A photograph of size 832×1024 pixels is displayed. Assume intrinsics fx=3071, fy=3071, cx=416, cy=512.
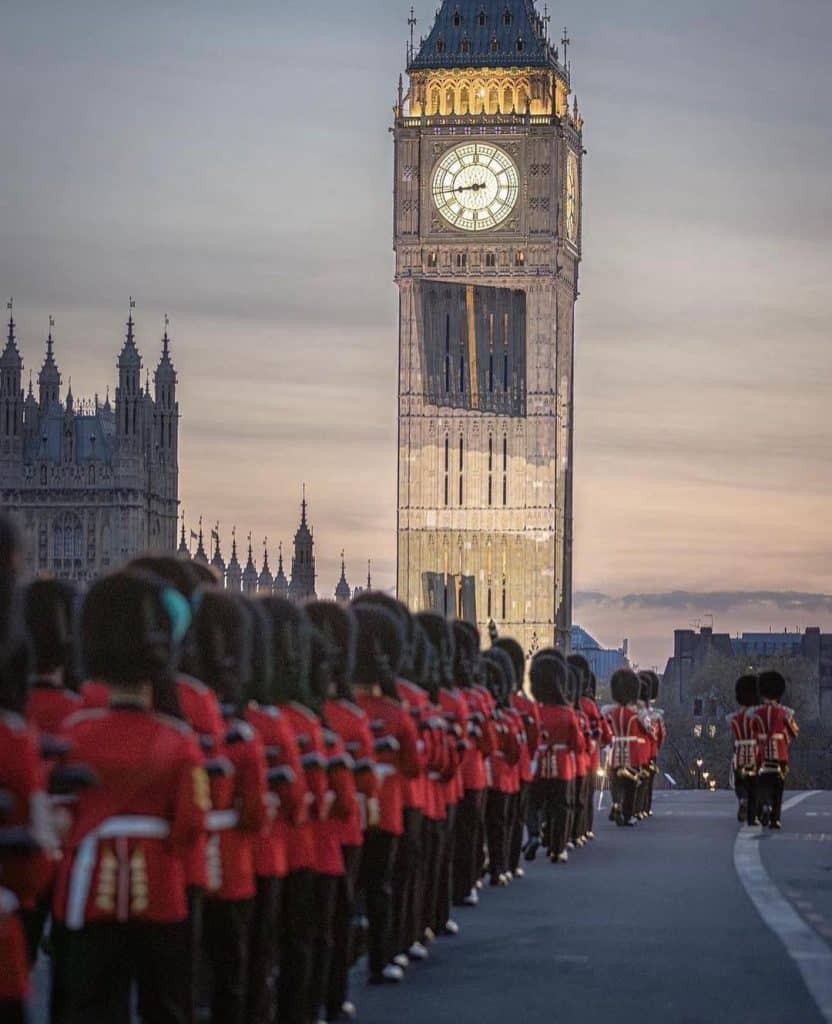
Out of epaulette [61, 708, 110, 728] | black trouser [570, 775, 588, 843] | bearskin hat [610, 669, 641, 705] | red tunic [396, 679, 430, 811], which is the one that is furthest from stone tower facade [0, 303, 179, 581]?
epaulette [61, 708, 110, 728]

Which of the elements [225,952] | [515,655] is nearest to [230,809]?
[225,952]

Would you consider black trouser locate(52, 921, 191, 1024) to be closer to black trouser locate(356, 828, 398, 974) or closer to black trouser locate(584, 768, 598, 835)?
black trouser locate(356, 828, 398, 974)

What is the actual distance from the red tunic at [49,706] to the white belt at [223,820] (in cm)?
152

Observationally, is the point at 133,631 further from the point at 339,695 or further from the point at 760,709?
the point at 760,709

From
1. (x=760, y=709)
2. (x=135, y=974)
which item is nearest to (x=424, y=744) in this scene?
(x=135, y=974)

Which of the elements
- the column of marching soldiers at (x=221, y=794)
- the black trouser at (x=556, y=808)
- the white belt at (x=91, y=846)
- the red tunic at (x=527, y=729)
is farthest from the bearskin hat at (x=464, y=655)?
the white belt at (x=91, y=846)

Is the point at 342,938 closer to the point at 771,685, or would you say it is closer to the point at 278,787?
the point at 278,787

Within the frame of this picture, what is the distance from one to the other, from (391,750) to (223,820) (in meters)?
3.66

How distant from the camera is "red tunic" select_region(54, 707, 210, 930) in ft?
34.2

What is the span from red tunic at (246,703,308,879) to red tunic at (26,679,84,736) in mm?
908

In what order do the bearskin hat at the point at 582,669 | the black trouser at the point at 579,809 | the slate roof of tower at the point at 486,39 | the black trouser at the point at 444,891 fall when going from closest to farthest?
1. the black trouser at the point at 444,891
2. the black trouser at the point at 579,809
3. the bearskin hat at the point at 582,669
4. the slate roof of tower at the point at 486,39

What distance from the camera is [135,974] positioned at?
35.1 feet

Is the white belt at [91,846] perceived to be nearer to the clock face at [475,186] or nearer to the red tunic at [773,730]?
the red tunic at [773,730]

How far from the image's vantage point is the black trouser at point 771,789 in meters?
31.8
